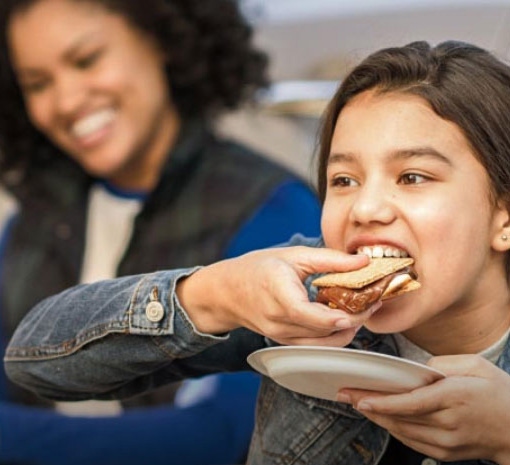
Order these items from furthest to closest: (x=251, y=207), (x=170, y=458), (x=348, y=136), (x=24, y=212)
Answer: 1. (x=24, y=212)
2. (x=251, y=207)
3. (x=170, y=458)
4. (x=348, y=136)

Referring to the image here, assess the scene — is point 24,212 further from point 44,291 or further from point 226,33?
point 226,33

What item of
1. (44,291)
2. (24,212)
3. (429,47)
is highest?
(429,47)

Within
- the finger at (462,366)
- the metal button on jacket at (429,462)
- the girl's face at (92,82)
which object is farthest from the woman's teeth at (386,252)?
the girl's face at (92,82)

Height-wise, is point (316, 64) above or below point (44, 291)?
above

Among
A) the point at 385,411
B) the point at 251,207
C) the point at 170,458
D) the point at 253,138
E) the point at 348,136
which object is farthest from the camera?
the point at 253,138

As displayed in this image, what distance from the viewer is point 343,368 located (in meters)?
1.11

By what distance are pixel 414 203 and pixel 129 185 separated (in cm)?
141

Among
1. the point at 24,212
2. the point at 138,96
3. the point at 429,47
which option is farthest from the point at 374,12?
the point at 429,47

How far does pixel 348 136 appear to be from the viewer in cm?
128

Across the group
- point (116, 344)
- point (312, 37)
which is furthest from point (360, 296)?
point (312, 37)

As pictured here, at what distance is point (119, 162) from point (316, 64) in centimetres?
93

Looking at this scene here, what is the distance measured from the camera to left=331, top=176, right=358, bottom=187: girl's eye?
1.28 metres

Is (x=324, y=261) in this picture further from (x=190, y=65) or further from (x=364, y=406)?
(x=190, y=65)

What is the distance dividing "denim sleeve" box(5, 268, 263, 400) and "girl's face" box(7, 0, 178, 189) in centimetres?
103
